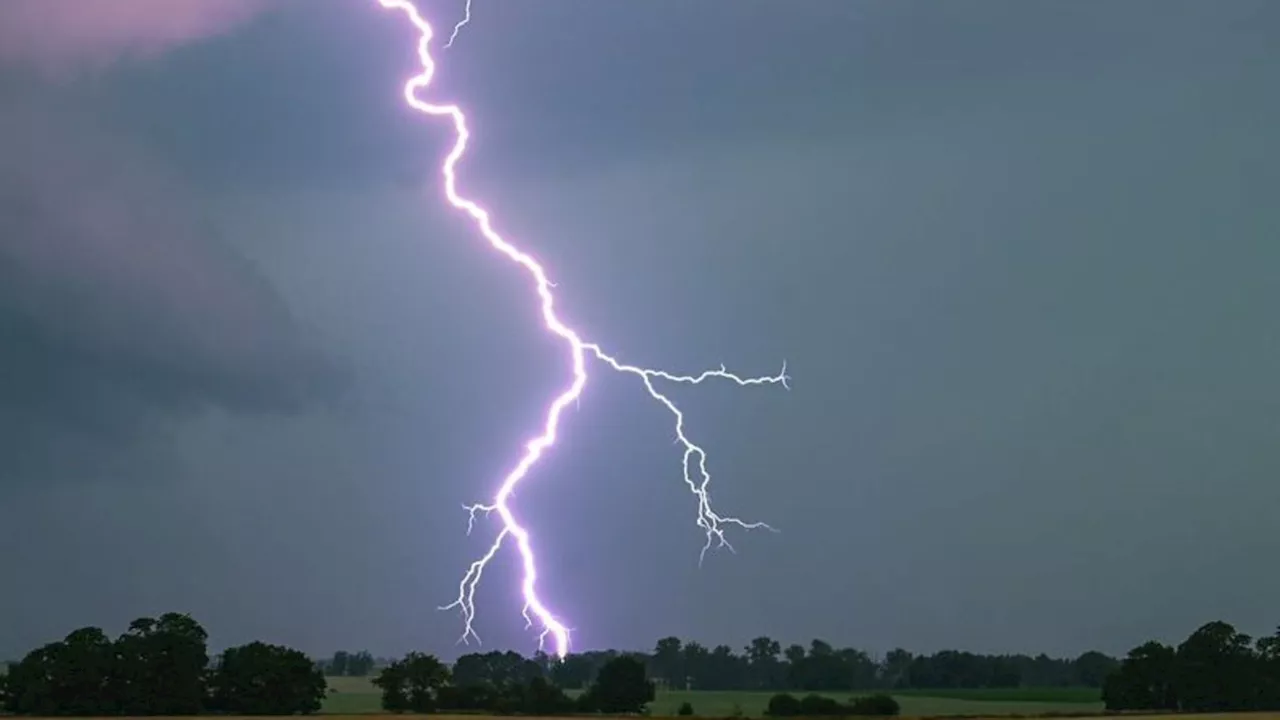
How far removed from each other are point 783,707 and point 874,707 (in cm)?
371

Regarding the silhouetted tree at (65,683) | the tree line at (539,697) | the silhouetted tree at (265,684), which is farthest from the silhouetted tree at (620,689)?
the silhouetted tree at (65,683)

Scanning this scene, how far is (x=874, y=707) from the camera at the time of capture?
60.2 meters

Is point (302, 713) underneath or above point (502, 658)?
underneath

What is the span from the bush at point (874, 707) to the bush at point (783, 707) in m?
2.24

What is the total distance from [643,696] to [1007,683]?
53.5m

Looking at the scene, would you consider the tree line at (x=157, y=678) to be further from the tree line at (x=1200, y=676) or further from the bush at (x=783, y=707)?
the tree line at (x=1200, y=676)

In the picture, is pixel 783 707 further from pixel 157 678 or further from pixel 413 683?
pixel 157 678

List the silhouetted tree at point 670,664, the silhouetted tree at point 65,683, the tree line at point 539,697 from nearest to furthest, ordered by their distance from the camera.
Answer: the silhouetted tree at point 65,683 → the tree line at point 539,697 → the silhouetted tree at point 670,664

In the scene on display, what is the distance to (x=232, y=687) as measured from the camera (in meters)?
49.5

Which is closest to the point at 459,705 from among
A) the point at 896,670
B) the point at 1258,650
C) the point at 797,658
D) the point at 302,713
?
the point at 302,713

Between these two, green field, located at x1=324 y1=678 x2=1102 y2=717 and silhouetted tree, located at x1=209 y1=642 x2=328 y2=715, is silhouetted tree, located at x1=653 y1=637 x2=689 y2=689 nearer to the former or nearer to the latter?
green field, located at x1=324 y1=678 x2=1102 y2=717

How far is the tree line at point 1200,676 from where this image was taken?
55.9 meters

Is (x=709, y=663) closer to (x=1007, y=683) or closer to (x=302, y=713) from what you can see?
(x=1007, y=683)

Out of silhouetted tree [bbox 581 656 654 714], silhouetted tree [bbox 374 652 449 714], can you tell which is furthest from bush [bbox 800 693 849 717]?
silhouetted tree [bbox 374 652 449 714]
